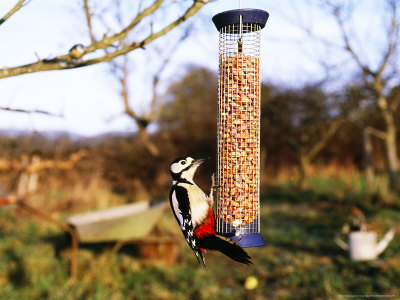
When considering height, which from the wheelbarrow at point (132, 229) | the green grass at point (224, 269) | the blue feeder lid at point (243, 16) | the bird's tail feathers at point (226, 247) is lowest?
the green grass at point (224, 269)

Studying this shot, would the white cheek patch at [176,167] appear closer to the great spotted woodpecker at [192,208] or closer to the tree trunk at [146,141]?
the great spotted woodpecker at [192,208]

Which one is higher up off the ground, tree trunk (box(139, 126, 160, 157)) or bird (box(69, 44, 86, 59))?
tree trunk (box(139, 126, 160, 157))

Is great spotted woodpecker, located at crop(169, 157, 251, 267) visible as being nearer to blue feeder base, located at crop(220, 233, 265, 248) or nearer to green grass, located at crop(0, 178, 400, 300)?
blue feeder base, located at crop(220, 233, 265, 248)

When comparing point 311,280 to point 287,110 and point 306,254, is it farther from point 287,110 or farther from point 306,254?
point 287,110

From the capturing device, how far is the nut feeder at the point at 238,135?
125 inches

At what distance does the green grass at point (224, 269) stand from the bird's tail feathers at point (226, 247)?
13.3ft

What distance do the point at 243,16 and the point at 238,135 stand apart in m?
0.78

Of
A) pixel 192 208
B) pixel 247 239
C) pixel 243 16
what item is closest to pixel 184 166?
pixel 192 208

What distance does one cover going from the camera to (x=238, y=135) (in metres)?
3.21

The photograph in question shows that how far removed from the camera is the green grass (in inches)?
278

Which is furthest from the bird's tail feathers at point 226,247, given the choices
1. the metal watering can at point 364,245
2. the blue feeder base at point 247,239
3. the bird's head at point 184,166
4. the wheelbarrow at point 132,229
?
the metal watering can at point 364,245

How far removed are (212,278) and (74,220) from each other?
239 cm

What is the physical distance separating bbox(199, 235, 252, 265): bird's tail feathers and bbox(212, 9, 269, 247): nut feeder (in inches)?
10.8

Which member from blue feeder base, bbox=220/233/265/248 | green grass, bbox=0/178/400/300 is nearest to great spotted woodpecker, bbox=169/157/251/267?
blue feeder base, bbox=220/233/265/248
